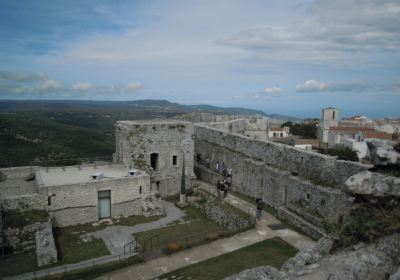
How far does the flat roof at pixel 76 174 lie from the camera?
2070 cm

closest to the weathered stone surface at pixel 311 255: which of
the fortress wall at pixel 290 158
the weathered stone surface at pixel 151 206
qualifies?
the fortress wall at pixel 290 158

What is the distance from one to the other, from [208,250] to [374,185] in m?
9.42

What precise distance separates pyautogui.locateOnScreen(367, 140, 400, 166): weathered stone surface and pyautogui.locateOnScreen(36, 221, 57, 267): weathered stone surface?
534 inches

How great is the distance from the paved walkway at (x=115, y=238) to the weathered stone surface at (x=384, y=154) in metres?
11.4

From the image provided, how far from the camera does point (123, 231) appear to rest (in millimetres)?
19422

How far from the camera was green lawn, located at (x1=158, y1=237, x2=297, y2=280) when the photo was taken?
13309mm

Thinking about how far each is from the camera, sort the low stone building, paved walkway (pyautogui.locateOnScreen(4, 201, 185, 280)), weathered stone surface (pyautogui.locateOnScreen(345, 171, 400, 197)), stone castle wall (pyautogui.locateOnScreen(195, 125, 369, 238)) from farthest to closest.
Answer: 1. the low stone building
2. stone castle wall (pyautogui.locateOnScreen(195, 125, 369, 238))
3. paved walkway (pyautogui.locateOnScreen(4, 201, 185, 280))
4. weathered stone surface (pyautogui.locateOnScreen(345, 171, 400, 197))

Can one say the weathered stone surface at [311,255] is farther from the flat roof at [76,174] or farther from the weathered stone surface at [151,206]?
the flat roof at [76,174]

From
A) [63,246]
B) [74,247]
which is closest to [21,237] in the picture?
[63,246]

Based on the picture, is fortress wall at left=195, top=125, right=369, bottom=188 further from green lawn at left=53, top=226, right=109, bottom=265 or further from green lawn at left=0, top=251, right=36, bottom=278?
green lawn at left=0, top=251, right=36, bottom=278

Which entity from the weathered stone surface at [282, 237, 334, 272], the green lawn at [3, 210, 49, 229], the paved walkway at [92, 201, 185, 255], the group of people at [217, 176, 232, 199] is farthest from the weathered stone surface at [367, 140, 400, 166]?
the green lawn at [3, 210, 49, 229]

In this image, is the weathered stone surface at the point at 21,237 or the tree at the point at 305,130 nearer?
the weathered stone surface at the point at 21,237

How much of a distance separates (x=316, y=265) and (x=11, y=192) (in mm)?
18847

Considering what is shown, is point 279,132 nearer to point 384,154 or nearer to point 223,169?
point 223,169
